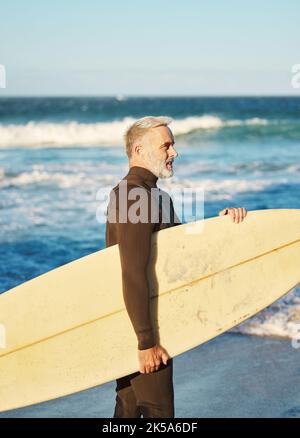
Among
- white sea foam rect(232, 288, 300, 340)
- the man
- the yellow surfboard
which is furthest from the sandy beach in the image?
the man

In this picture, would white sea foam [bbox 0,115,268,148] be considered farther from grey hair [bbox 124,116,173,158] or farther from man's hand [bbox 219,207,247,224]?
grey hair [bbox 124,116,173,158]

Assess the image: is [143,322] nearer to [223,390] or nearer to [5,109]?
[223,390]

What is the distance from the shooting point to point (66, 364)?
8.54 ft

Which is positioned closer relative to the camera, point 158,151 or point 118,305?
point 158,151

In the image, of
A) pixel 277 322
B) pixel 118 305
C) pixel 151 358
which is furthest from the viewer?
pixel 277 322

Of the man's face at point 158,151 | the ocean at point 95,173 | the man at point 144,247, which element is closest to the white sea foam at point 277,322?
the ocean at point 95,173

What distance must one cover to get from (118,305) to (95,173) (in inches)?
435

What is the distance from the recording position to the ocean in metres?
7.00

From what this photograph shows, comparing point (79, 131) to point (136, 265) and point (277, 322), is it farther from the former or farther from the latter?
point (136, 265)

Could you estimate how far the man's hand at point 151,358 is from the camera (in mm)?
2182

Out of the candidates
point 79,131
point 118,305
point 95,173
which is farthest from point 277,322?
point 79,131

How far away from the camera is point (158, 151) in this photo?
7.30 ft
